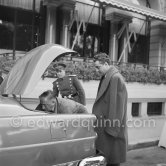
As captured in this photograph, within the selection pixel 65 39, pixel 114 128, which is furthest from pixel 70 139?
pixel 65 39

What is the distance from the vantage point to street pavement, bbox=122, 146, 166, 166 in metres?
5.71

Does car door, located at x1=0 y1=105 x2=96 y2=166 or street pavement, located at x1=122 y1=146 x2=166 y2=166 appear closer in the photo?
car door, located at x1=0 y1=105 x2=96 y2=166

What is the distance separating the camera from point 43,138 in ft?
8.59

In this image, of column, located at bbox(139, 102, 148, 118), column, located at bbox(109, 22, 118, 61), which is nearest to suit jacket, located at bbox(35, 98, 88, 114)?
column, located at bbox(139, 102, 148, 118)

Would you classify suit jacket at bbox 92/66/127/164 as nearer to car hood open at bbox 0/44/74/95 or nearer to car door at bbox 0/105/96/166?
car door at bbox 0/105/96/166

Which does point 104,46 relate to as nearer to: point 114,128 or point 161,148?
point 161,148

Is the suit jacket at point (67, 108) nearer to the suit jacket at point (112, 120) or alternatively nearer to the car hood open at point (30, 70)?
the suit jacket at point (112, 120)

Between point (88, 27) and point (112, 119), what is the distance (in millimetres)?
7868

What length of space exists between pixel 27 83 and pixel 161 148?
508 centimetres

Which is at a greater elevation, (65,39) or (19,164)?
(65,39)

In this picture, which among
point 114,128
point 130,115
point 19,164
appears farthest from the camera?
point 130,115

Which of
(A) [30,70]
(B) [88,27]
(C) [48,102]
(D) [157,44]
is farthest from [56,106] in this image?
(D) [157,44]

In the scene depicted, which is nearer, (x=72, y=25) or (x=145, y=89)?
(x=145, y=89)

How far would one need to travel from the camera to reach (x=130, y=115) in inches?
315
